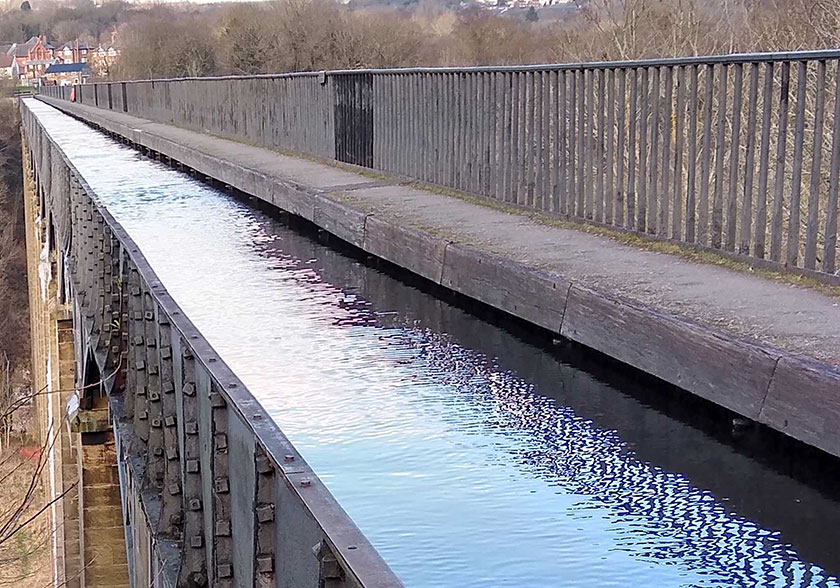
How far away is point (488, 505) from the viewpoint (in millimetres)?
4281

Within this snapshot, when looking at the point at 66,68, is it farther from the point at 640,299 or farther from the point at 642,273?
the point at 640,299

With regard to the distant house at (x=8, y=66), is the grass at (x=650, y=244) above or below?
below

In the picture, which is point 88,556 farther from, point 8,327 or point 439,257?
point 8,327

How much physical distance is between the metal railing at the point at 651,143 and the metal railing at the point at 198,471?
3363 mm

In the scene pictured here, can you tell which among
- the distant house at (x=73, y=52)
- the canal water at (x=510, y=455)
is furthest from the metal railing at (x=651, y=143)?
the distant house at (x=73, y=52)

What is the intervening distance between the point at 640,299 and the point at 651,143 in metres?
2.15

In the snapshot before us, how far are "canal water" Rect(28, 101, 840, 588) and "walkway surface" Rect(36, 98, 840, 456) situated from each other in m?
0.16

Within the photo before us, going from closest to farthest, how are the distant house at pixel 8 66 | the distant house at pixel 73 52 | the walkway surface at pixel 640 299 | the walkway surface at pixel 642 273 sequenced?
the walkway surface at pixel 640 299
the walkway surface at pixel 642 273
the distant house at pixel 8 66
the distant house at pixel 73 52

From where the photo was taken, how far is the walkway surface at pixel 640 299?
16.0 feet

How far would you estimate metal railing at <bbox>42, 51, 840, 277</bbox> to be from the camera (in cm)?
657

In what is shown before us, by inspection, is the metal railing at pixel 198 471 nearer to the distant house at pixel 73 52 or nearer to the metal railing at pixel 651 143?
the metal railing at pixel 651 143

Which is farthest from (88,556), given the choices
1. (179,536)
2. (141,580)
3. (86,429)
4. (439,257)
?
(179,536)

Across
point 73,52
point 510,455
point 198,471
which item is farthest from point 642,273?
point 73,52

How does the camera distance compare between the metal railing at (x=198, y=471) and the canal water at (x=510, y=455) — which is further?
the canal water at (x=510, y=455)
